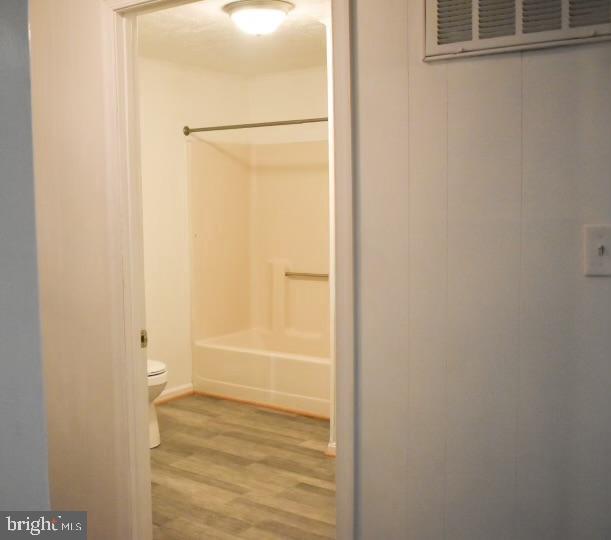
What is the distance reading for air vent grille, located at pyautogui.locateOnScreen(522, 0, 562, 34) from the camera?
1.67 m

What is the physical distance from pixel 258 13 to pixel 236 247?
92.0 inches

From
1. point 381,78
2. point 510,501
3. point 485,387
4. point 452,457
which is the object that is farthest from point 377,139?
point 510,501

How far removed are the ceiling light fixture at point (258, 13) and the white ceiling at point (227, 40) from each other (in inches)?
2.6

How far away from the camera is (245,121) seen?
557 centimetres

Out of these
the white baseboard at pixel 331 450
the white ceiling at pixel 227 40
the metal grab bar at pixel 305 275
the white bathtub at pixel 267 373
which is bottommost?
the white baseboard at pixel 331 450

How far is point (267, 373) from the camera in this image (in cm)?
480

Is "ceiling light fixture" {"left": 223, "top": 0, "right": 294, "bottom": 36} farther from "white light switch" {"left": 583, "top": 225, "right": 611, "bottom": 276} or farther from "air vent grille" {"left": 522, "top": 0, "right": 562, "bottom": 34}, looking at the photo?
"white light switch" {"left": 583, "top": 225, "right": 611, "bottom": 276}

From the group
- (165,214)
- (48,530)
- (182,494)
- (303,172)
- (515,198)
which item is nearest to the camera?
(48,530)

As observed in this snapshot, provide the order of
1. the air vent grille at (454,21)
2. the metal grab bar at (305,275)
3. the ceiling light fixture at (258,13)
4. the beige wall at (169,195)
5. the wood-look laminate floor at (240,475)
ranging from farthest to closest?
1. the metal grab bar at (305,275)
2. the beige wall at (169,195)
3. the ceiling light fixture at (258,13)
4. the wood-look laminate floor at (240,475)
5. the air vent grille at (454,21)

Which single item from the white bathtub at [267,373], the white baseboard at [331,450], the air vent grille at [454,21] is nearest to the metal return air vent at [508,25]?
the air vent grille at [454,21]

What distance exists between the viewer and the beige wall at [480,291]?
170 cm

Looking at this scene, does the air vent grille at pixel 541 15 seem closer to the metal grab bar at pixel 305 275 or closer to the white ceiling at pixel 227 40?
the white ceiling at pixel 227 40

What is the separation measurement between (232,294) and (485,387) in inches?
153

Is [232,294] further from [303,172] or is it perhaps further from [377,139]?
[377,139]
